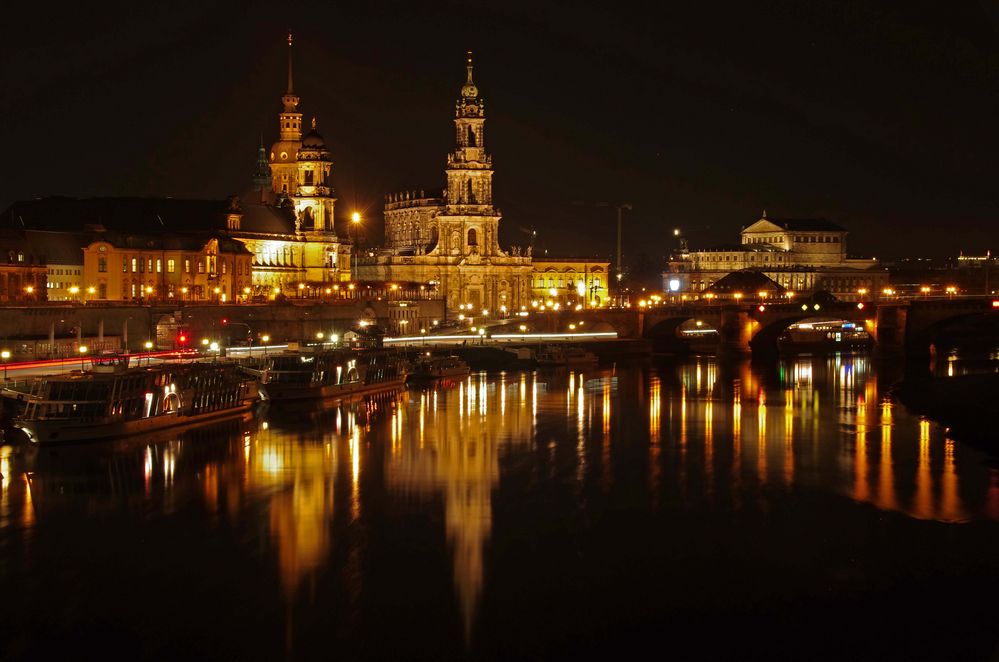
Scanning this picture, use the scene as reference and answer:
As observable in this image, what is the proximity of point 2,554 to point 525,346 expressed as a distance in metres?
67.0

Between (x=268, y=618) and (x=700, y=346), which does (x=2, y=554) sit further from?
(x=700, y=346)

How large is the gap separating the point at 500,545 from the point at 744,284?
469ft

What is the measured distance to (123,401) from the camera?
4862 cm

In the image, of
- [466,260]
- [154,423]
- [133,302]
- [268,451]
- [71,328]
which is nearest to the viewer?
[268,451]

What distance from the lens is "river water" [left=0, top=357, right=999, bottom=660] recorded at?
26.0 metres

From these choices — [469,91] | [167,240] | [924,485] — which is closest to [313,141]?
[469,91]

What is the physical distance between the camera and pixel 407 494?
1534 inches

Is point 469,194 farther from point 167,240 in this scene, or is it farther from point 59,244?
point 59,244

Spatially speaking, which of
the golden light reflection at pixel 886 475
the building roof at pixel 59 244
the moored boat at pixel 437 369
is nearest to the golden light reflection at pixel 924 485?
the golden light reflection at pixel 886 475

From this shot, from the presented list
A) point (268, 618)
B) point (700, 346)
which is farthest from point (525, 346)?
point (268, 618)

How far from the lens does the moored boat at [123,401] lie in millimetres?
46062

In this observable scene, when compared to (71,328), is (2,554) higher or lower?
lower

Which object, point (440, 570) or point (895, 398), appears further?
point (895, 398)

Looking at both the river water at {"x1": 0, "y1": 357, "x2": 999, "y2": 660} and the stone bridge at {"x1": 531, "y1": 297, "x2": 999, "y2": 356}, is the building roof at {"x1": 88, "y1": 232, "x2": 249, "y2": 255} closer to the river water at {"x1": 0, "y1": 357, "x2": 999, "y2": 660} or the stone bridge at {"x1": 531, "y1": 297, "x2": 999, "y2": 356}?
the stone bridge at {"x1": 531, "y1": 297, "x2": 999, "y2": 356}
